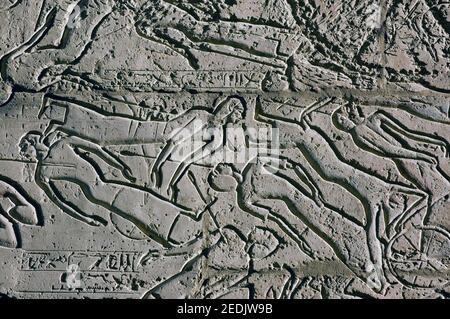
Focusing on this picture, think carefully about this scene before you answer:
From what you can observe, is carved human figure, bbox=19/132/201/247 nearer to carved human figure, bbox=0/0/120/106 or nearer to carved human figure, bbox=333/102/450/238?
carved human figure, bbox=0/0/120/106

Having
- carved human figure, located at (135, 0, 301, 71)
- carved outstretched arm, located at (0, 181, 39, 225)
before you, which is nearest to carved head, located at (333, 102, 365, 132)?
carved human figure, located at (135, 0, 301, 71)

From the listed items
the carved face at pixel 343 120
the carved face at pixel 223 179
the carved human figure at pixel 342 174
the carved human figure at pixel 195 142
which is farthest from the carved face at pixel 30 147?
the carved face at pixel 343 120

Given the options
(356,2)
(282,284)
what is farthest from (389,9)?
(282,284)

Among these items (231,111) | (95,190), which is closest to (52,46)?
(95,190)

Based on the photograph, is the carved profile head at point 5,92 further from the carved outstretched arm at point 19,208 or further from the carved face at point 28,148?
the carved outstretched arm at point 19,208

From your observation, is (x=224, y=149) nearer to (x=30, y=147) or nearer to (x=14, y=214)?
(x=30, y=147)

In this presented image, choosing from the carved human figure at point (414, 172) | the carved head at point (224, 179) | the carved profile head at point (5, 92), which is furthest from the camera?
the carved profile head at point (5, 92)

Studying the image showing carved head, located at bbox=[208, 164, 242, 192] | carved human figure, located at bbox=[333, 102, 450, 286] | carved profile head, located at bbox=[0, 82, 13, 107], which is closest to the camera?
carved human figure, located at bbox=[333, 102, 450, 286]

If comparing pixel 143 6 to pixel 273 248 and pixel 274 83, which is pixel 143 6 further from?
pixel 273 248
